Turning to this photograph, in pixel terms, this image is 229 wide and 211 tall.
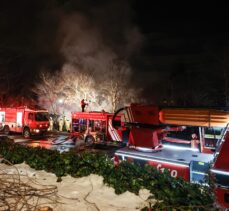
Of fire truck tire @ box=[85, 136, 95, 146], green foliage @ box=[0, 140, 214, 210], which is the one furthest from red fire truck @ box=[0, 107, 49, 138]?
green foliage @ box=[0, 140, 214, 210]

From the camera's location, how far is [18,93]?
144ft

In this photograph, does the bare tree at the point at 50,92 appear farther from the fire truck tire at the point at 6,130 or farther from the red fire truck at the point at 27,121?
the red fire truck at the point at 27,121

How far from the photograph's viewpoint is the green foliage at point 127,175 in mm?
4820

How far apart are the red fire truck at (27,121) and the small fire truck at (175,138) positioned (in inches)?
581

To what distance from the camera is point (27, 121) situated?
21484 mm

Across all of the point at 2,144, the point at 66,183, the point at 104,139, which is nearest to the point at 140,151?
the point at 66,183

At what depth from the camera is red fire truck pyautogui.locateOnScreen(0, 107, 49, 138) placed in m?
21.3

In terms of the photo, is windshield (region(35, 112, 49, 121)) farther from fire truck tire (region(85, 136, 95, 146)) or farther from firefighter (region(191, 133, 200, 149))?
firefighter (region(191, 133, 200, 149))

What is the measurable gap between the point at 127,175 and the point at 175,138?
8.51 feet

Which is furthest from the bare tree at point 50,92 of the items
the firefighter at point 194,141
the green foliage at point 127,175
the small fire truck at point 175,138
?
the firefighter at point 194,141

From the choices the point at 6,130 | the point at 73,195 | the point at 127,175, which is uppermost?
the point at 6,130

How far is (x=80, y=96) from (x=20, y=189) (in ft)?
82.9

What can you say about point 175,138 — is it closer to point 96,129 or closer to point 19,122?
point 96,129

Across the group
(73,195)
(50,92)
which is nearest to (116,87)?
→ (50,92)
